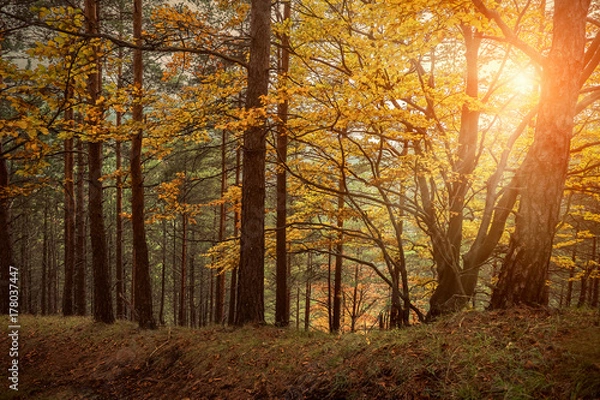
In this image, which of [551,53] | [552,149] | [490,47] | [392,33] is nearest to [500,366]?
[552,149]

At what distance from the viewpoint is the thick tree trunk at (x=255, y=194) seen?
23.7 feet

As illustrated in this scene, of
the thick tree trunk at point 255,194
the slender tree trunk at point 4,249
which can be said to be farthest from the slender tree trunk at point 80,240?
the thick tree trunk at point 255,194

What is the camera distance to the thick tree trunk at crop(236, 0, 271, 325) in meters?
7.22

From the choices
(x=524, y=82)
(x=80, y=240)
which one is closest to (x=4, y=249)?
(x=80, y=240)

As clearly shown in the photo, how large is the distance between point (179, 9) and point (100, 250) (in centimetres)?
712

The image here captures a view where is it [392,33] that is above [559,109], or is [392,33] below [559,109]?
above

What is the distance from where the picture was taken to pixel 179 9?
25.4ft

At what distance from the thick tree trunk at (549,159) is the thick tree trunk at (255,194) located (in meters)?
4.51

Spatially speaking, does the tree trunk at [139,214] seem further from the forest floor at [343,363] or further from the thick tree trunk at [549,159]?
the thick tree trunk at [549,159]

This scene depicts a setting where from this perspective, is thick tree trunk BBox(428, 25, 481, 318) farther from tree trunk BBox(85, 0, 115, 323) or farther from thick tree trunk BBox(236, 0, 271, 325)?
tree trunk BBox(85, 0, 115, 323)

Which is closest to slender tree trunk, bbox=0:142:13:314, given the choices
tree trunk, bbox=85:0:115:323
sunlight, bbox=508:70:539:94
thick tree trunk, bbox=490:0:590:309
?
tree trunk, bbox=85:0:115:323

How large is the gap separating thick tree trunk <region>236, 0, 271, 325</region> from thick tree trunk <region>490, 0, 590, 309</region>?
4513 mm

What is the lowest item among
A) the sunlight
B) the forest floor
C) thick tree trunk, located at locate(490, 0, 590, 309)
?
the forest floor

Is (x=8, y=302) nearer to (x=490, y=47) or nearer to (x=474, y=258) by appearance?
(x=474, y=258)
